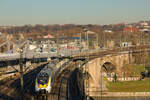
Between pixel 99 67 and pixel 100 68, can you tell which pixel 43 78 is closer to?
pixel 99 67

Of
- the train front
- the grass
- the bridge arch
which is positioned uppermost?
the train front

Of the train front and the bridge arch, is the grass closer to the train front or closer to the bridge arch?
the bridge arch

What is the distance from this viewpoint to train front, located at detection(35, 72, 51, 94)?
1105 cm

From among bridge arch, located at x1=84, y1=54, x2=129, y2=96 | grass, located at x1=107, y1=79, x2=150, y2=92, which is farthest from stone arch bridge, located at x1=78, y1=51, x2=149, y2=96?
grass, located at x1=107, y1=79, x2=150, y2=92

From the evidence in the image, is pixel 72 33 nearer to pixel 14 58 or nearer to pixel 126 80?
pixel 126 80

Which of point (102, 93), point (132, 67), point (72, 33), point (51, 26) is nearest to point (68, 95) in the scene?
point (102, 93)

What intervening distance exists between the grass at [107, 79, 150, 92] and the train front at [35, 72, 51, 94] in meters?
13.6

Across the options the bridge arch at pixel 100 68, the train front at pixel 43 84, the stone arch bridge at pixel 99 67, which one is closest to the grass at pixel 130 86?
the bridge arch at pixel 100 68

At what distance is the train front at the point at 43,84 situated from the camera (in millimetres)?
11055

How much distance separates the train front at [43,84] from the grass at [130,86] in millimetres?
13593

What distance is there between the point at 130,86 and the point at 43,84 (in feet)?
52.0

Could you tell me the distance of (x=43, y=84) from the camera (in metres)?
11.2

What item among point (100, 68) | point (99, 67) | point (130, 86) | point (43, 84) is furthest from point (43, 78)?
point (130, 86)

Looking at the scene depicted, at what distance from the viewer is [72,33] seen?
6512 centimetres
